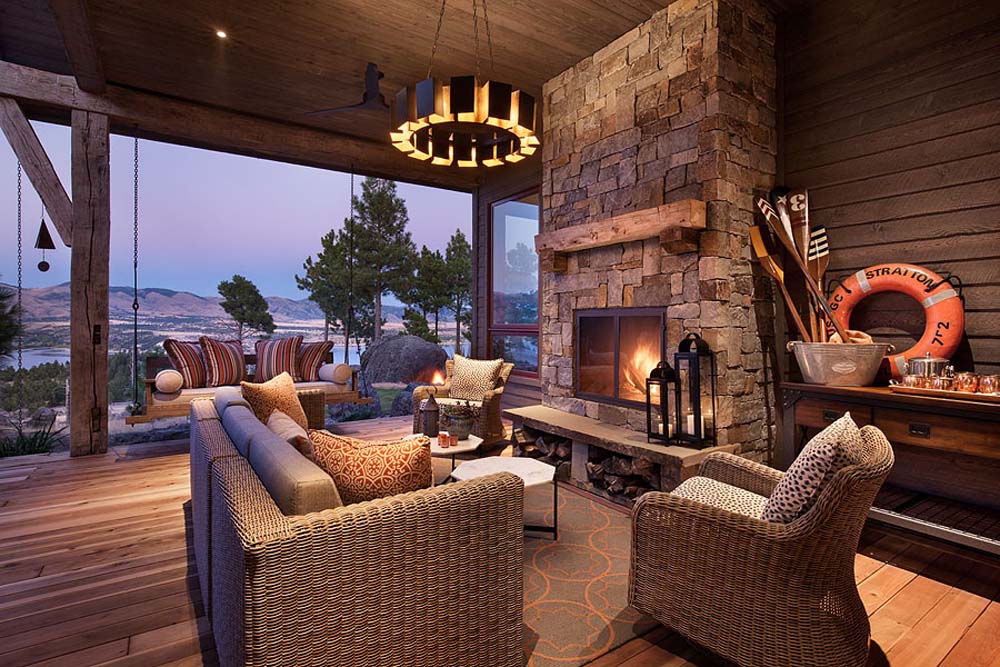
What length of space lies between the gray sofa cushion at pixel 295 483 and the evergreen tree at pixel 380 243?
684 centimetres

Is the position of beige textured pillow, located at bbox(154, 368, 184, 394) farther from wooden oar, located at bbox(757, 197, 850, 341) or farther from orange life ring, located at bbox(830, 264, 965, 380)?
orange life ring, located at bbox(830, 264, 965, 380)

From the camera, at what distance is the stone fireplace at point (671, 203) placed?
10.3 ft

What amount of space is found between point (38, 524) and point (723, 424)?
13.6 feet

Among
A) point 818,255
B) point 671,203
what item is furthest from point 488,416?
point 818,255

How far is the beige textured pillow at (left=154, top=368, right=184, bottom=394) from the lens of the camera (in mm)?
4336

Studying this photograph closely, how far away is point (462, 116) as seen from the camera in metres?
2.47

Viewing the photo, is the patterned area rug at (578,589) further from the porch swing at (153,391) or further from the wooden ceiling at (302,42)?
the wooden ceiling at (302,42)

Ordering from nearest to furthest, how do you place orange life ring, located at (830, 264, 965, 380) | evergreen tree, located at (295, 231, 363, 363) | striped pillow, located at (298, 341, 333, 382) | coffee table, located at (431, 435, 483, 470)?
1. orange life ring, located at (830, 264, 965, 380)
2. coffee table, located at (431, 435, 483, 470)
3. striped pillow, located at (298, 341, 333, 382)
4. evergreen tree, located at (295, 231, 363, 363)

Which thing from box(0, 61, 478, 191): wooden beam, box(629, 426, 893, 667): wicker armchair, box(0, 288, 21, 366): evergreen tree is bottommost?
box(629, 426, 893, 667): wicker armchair

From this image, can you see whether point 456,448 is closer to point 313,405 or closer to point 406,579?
point 406,579

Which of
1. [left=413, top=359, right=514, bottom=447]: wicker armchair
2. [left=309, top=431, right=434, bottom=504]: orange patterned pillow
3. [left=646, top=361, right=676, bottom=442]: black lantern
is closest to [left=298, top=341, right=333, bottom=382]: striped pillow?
[left=413, top=359, right=514, bottom=447]: wicker armchair

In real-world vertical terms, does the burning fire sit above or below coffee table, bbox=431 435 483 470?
above

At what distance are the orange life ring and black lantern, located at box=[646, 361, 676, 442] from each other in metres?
1.05

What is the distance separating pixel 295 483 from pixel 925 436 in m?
2.81
